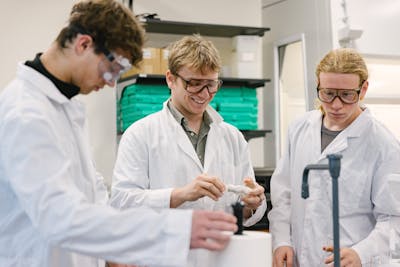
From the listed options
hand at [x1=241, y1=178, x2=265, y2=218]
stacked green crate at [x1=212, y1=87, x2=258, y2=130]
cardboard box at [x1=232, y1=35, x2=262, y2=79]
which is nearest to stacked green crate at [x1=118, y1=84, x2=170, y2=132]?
stacked green crate at [x1=212, y1=87, x2=258, y2=130]

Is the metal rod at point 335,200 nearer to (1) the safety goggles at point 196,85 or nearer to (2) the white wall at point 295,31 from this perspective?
(1) the safety goggles at point 196,85

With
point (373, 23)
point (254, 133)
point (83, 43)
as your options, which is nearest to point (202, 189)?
point (83, 43)

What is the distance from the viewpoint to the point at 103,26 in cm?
136

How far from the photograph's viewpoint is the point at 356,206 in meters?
2.01

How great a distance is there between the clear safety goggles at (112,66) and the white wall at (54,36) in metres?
2.12

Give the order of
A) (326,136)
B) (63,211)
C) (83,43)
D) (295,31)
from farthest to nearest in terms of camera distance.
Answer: (295,31) < (326,136) < (83,43) < (63,211)

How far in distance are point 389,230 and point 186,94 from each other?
79cm

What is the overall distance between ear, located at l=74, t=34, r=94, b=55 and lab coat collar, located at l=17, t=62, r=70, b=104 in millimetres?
115

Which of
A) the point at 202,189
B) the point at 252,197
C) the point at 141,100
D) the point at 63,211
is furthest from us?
the point at 141,100

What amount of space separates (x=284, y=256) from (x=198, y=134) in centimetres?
52

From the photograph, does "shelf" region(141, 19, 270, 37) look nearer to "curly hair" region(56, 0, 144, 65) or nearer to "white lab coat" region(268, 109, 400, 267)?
"white lab coat" region(268, 109, 400, 267)

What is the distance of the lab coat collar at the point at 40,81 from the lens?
4.58ft

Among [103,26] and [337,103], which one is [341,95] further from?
[103,26]

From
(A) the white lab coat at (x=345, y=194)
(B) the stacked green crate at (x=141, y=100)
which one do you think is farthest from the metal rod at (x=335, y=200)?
(B) the stacked green crate at (x=141, y=100)
